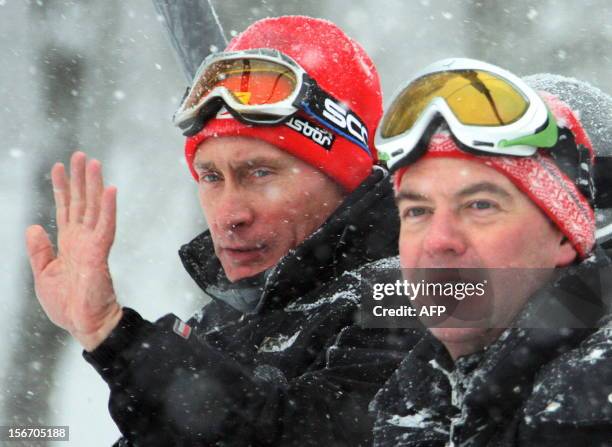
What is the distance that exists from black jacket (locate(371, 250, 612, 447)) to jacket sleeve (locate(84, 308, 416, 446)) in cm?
28

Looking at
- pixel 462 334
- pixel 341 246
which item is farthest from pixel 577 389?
pixel 341 246

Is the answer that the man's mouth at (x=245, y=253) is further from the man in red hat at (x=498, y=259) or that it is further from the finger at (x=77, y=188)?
the man in red hat at (x=498, y=259)

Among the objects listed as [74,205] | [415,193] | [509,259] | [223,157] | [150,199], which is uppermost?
[150,199]

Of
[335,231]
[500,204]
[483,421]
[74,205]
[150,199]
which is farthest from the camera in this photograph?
[150,199]

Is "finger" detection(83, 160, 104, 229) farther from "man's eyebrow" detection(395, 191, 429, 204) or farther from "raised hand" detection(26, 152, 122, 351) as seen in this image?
"man's eyebrow" detection(395, 191, 429, 204)

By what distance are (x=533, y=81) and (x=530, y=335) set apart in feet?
4.46

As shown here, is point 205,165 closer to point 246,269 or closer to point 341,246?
point 246,269

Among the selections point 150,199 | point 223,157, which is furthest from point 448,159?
point 150,199

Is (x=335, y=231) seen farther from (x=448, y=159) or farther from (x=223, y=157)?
(x=448, y=159)

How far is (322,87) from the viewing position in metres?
3.23

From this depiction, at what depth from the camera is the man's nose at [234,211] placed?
305cm

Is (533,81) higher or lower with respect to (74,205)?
higher

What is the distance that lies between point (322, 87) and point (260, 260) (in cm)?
52

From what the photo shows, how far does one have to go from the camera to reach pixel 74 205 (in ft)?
8.87
